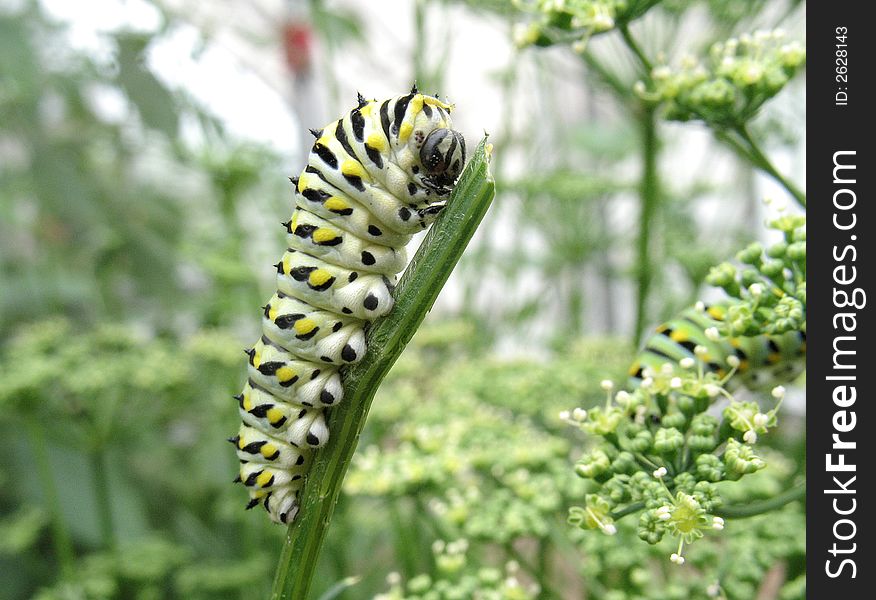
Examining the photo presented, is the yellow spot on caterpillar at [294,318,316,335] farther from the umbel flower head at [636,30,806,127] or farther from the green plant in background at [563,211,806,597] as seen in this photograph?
the umbel flower head at [636,30,806,127]

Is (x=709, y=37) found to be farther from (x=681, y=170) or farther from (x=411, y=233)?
(x=681, y=170)

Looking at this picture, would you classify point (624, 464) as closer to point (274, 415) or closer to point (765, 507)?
point (765, 507)

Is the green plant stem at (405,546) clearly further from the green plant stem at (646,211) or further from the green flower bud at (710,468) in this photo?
the green flower bud at (710,468)

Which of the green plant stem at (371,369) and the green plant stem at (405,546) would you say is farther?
the green plant stem at (405,546)

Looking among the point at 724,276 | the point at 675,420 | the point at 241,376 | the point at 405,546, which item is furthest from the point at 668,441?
the point at 241,376

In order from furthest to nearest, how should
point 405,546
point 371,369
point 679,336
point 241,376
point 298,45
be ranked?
point 298,45 < point 241,376 < point 405,546 < point 679,336 < point 371,369

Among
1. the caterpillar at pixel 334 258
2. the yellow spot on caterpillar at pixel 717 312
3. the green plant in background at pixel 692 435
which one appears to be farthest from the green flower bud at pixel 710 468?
the caterpillar at pixel 334 258
